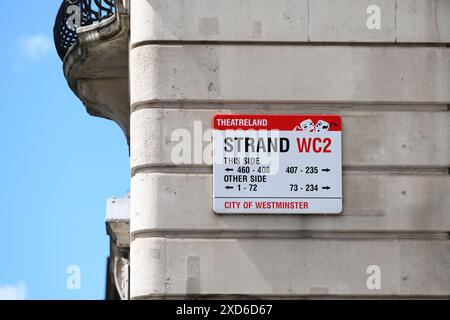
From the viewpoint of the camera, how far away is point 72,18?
66.4 feet

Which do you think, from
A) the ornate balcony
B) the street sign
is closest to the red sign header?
the street sign

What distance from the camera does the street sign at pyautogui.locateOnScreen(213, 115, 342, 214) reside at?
1708cm

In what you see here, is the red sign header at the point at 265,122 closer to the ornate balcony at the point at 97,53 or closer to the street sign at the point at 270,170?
the street sign at the point at 270,170

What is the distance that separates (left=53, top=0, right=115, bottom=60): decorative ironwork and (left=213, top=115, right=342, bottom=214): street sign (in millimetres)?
3442

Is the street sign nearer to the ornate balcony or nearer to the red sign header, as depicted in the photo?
the red sign header

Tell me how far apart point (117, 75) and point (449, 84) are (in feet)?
14.9

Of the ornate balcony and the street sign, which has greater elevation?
the ornate balcony

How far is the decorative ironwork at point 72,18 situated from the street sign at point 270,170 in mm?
3442

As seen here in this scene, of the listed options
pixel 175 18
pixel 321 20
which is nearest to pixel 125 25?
pixel 175 18

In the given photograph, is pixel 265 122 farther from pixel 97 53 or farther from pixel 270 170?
pixel 97 53

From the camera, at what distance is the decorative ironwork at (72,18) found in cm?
2002

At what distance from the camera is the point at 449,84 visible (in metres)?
17.5
